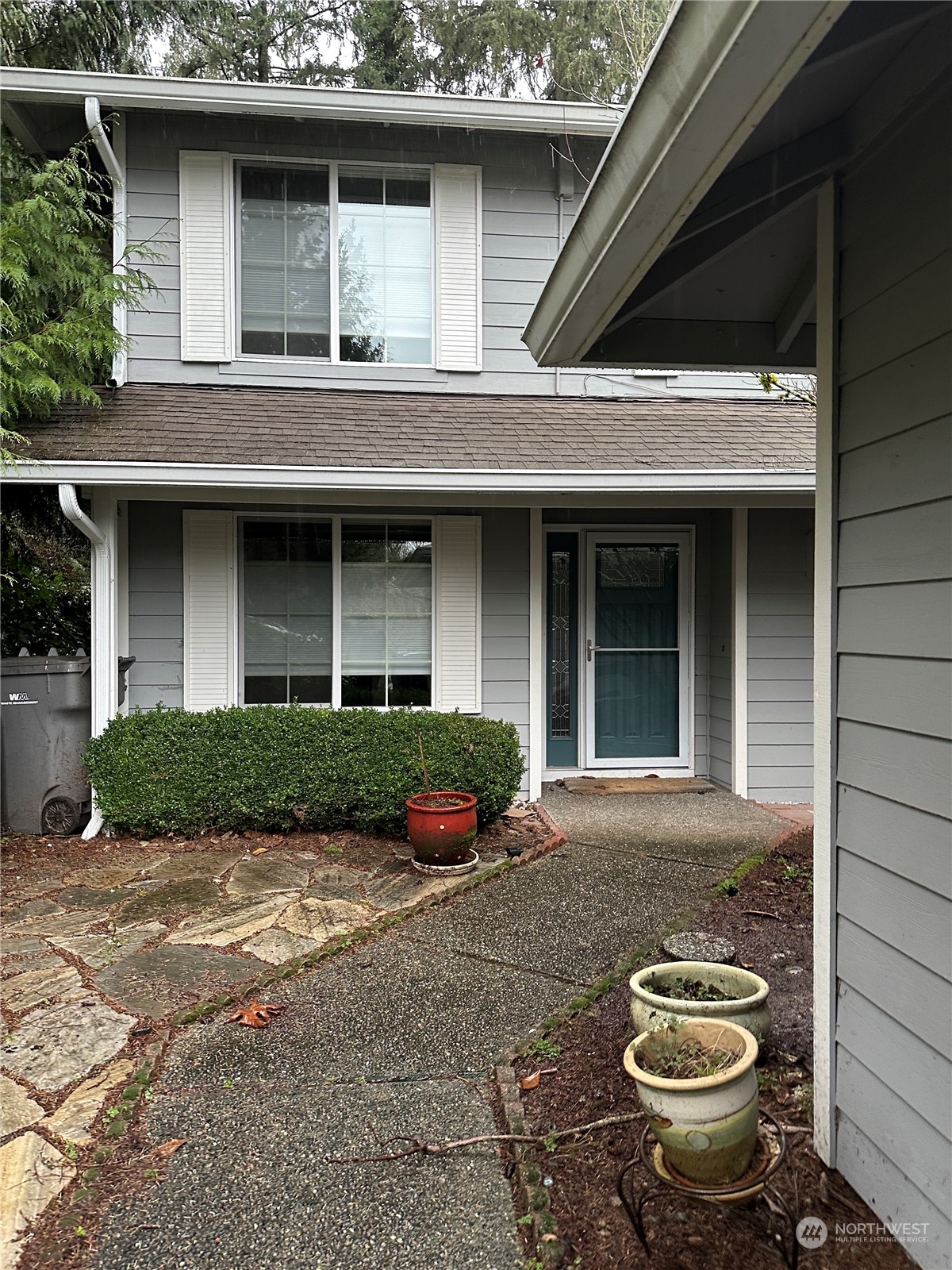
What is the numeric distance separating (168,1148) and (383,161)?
22.0 ft

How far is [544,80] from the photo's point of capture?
12281 mm

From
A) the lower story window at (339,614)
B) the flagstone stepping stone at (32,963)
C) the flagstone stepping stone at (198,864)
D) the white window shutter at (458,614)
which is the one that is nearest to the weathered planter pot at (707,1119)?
the flagstone stepping stone at (32,963)

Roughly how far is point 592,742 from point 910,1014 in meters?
5.02

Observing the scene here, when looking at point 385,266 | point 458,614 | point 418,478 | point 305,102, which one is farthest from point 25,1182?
point 305,102

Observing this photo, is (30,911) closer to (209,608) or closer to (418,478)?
(209,608)

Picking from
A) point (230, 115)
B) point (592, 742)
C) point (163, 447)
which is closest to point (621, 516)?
point (592, 742)

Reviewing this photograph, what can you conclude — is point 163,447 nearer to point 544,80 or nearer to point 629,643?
point 629,643

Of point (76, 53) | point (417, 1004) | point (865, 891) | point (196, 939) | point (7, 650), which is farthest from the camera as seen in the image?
point (76, 53)

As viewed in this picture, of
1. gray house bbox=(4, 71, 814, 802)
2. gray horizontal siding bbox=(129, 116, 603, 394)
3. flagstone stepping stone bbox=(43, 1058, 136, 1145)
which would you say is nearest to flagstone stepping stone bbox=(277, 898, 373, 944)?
flagstone stepping stone bbox=(43, 1058, 136, 1145)

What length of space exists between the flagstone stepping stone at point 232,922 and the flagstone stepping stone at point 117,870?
0.80 meters

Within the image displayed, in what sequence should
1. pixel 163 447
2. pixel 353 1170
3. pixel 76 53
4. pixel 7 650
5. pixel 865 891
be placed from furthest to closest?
pixel 76 53 → pixel 7 650 → pixel 163 447 → pixel 353 1170 → pixel 865 891

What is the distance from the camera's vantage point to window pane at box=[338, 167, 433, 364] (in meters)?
6.56

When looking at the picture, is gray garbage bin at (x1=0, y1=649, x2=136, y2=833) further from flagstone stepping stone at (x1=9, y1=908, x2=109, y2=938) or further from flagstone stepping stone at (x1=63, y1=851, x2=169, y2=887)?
flagstone stepping stone at (x1=9, y1=908, x2=109, y2=938)

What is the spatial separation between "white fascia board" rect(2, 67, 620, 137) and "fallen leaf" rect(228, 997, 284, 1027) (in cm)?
604
